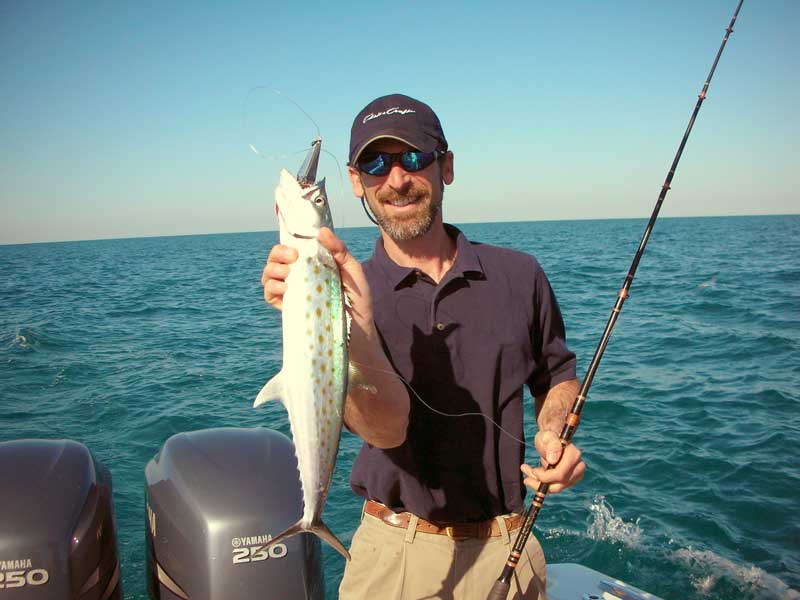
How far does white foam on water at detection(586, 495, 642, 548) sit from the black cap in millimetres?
5545

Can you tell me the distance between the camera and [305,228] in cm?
236

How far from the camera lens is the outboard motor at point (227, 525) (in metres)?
3.61

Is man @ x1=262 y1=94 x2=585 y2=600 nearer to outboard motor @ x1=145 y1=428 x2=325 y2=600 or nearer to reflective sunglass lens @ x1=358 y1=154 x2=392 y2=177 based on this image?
reflective sunglass lens @ x1=358 y1=154 x2=392 y2=177

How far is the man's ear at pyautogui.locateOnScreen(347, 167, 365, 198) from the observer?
126 inches

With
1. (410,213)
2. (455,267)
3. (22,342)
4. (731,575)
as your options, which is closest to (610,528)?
(731,575)

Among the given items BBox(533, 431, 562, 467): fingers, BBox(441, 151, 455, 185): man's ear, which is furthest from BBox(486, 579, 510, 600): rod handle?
BBox(441, 151, 455, 185): man's ear

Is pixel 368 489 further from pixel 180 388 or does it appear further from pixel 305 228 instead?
pixel 180 388

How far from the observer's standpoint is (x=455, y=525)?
3.08 metres

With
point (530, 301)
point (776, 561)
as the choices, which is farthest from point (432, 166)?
point (776, 561)

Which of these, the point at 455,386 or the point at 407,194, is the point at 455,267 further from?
the point at 455,386

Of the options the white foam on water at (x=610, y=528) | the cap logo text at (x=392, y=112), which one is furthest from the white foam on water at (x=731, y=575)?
the cap logo text at (x=392, y=112)

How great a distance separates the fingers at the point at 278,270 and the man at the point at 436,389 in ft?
2.52

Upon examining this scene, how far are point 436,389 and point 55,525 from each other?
7.80ft

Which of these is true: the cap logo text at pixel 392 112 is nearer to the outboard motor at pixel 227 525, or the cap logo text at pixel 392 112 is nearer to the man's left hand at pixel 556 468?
the man's left hand at pixel 556 468
